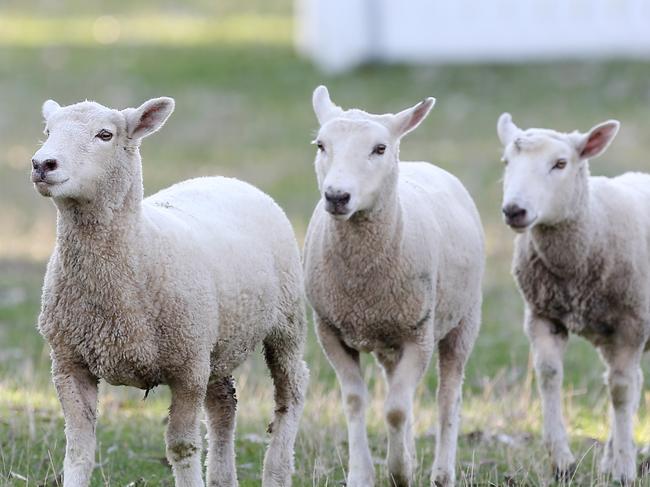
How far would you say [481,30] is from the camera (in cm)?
2323

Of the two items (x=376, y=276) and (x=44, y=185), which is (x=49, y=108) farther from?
(x=376, y=276)

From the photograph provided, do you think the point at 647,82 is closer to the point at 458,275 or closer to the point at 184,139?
the point at 184,139

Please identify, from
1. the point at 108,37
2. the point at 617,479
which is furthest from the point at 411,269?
the point at 108,37

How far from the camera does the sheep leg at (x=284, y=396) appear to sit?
7.04m

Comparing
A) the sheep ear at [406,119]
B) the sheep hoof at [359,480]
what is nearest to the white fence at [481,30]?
the sheep ear at [406,119]

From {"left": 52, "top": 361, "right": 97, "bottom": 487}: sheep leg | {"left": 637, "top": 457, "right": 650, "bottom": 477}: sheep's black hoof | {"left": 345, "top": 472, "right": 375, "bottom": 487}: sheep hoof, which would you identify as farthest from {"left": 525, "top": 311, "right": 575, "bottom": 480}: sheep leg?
{"left": 52, "top": 361, "right": 97, "bottom": 487}: sheep leg

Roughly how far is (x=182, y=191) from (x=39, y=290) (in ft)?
20.1

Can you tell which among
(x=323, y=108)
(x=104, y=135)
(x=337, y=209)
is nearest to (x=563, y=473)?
(x=337, y=209)

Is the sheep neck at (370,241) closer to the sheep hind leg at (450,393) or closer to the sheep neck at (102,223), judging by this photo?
the sheep hind leg at (450,393)

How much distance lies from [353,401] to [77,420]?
166 cm

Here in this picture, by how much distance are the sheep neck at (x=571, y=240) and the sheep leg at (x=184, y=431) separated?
262 cm

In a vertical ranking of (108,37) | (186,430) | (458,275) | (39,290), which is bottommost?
(186,430)

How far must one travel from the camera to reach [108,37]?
2700 centimetres

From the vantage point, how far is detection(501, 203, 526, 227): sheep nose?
7.52 metres
